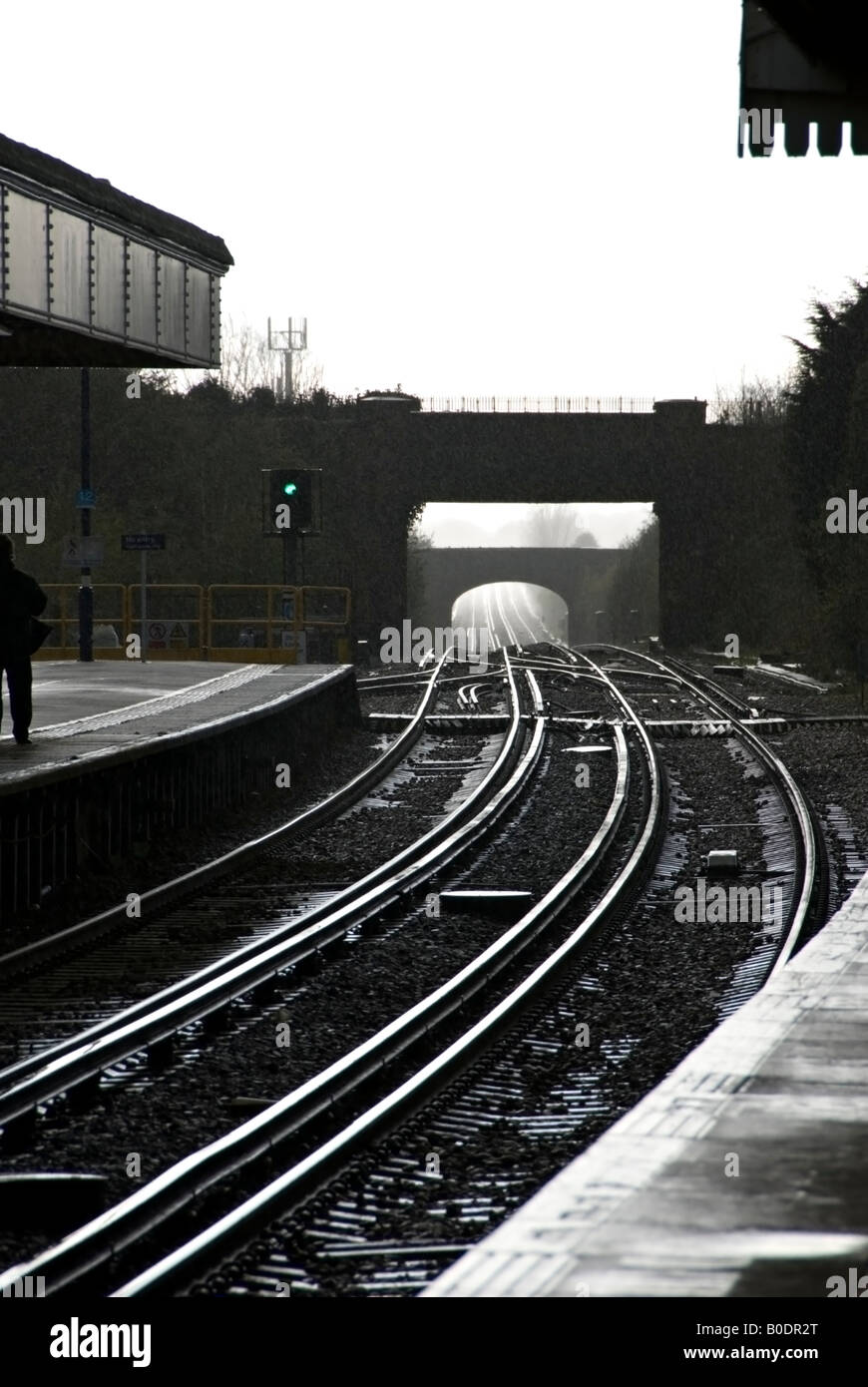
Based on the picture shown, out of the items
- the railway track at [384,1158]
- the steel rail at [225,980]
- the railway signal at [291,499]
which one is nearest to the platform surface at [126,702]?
the steel rail at [225,980]

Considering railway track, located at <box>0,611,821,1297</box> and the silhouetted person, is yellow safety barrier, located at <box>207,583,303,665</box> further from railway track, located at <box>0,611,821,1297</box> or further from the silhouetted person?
railway track, located at <box>0,611,821,1297</box>

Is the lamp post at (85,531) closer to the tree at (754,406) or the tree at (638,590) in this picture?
the tree at (754,406)

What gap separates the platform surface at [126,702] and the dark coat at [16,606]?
35.2 inches

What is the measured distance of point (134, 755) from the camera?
14.5 meters

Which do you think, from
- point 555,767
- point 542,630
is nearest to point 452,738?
point 555,767

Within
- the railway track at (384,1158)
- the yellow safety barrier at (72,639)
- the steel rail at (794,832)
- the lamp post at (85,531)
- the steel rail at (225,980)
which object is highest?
the lamp post at (85,531)

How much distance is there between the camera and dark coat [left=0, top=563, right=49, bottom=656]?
14.5 metres

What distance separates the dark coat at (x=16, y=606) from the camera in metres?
14.5

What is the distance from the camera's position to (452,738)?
25.1 m

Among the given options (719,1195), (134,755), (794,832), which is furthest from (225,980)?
(794,832)

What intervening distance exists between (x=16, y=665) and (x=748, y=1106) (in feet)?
33.0

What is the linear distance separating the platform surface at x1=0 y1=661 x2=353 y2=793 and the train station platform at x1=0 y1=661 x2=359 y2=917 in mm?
19

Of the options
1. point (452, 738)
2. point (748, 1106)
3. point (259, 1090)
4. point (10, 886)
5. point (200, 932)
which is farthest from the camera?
point (452, 738)

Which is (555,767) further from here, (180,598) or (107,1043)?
Answer: (180,598)
